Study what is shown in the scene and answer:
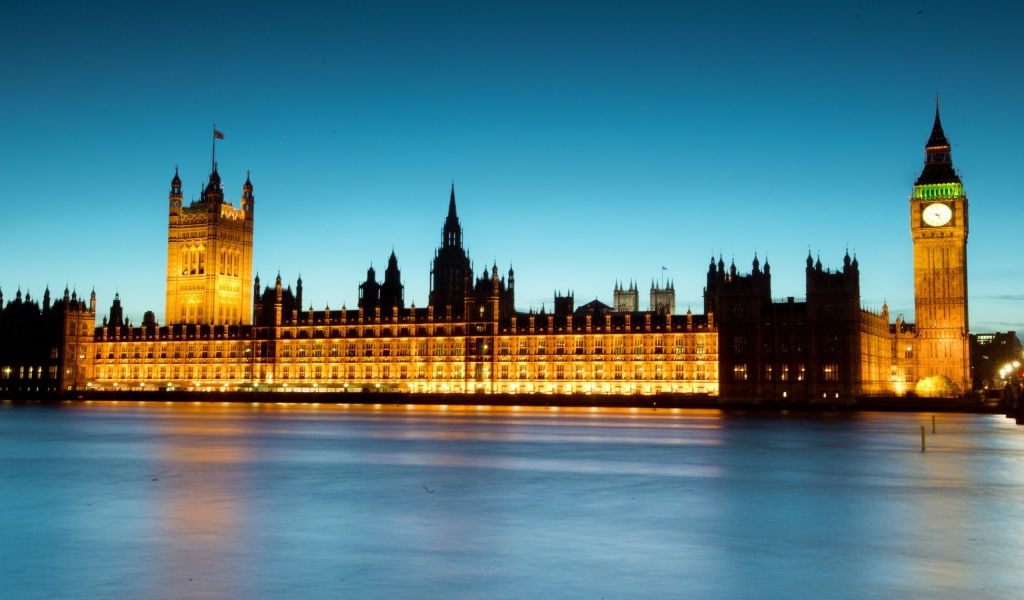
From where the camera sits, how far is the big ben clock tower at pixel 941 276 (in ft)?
366

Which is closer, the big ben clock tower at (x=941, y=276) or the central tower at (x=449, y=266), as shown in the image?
the big ben clock tower at (x=941, y=276)

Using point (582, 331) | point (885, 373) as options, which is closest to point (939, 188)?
point (885, 373)

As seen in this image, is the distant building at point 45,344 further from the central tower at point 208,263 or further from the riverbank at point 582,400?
the central tower at point 208,263

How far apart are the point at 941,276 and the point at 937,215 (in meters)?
6.39

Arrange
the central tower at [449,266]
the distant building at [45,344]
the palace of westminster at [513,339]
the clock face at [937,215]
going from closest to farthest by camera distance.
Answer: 1. the palace of westminster at [513,339]
2. the clock face at [937,215]
3. the distant building at [45,344]
4. the central tower at [449,266]

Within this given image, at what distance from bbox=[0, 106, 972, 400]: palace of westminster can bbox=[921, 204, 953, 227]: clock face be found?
0.64ft

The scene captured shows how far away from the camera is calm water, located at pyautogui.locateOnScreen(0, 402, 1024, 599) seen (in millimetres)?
13648

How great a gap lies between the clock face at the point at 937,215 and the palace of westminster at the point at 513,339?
0.64 ft

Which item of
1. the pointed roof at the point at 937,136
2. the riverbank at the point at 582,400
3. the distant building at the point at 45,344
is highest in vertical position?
the pointed roof at the point at 937,136

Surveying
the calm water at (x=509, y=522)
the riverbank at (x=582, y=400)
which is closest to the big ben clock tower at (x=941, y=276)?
the riverbank at (x=582, y=400)

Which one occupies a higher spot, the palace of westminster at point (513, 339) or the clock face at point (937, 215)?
the clock face at point (937, 215)

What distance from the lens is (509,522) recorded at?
61.2 feet

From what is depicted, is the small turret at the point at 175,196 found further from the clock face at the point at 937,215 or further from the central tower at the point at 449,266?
the clock face at the point at 937,215

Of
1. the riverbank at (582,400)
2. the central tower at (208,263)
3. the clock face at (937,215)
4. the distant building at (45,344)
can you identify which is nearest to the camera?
the riverbank at (582,400)
